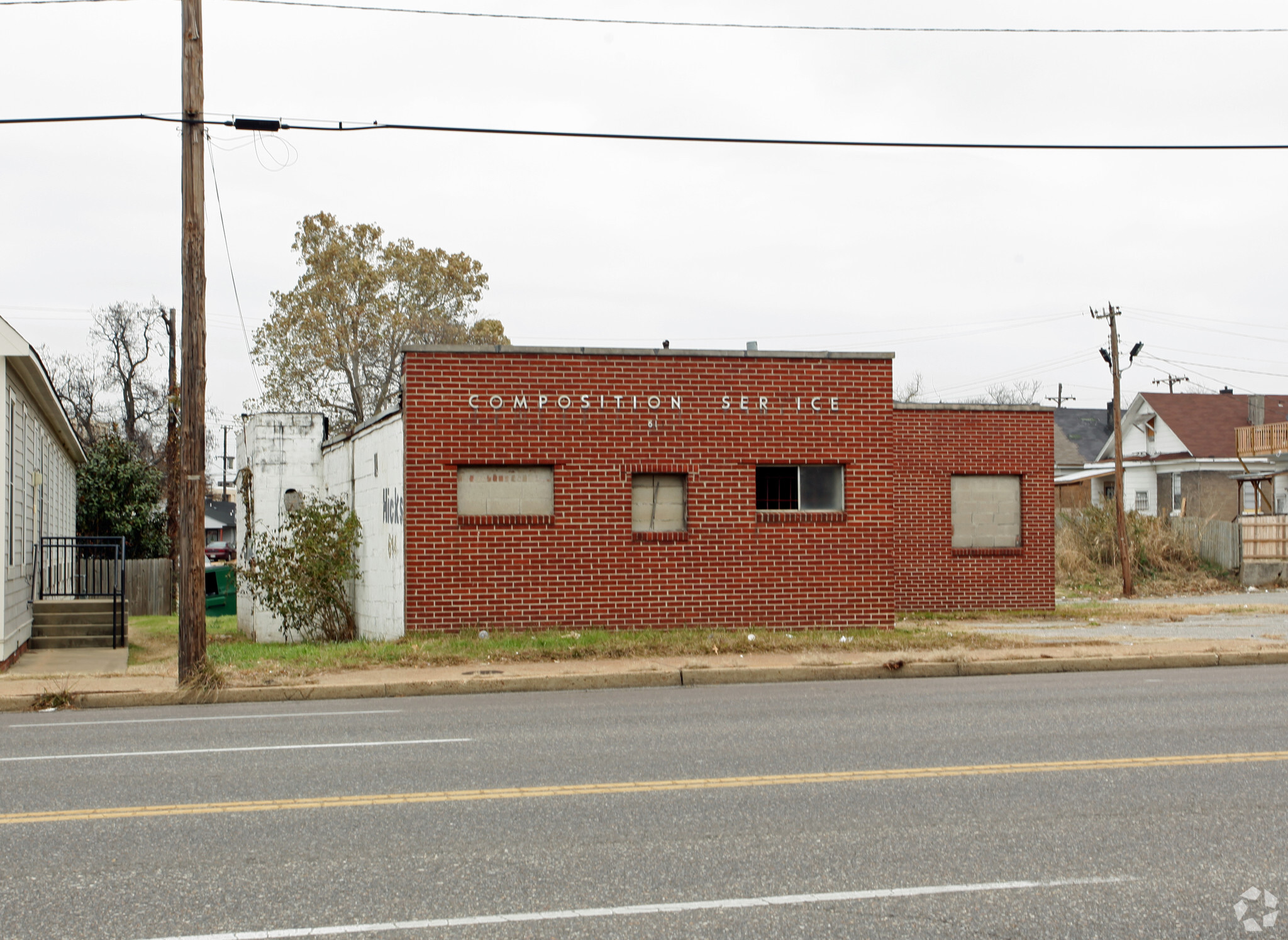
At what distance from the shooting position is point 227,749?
9625mm

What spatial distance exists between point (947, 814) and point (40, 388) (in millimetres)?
17929

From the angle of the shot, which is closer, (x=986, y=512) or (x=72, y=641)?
(x=72, y=641)

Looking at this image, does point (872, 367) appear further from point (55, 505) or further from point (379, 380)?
point (379, 380)

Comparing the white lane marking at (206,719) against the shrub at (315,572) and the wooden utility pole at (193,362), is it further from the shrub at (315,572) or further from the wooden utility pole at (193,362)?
the shrub at (315,572)

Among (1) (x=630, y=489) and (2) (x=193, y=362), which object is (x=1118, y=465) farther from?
(2) (x=193, y=362)

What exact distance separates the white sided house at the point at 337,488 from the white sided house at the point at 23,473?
3.64 meters

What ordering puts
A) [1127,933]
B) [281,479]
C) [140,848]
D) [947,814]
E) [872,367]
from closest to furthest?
[1127,933] < [140,848] < [947,814] < [872,367] < [281,479]

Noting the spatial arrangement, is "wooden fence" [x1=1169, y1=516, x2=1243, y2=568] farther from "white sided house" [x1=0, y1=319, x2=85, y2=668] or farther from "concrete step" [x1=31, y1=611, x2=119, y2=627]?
"white sided house" [x1=0, y1=319, x2=85, y2=668]

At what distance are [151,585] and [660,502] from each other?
882 inches

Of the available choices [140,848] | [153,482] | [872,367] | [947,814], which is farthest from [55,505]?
[947,814]

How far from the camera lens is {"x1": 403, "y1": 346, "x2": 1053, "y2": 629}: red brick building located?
57.9 ft

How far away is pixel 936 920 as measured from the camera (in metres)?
5.06

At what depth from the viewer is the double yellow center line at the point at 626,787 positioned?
23.7 ft
